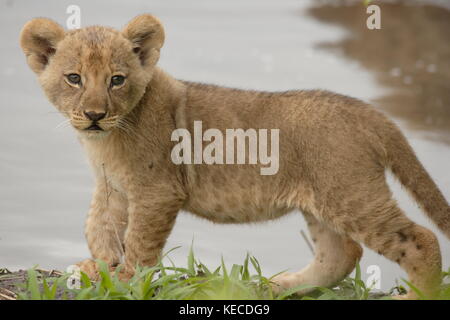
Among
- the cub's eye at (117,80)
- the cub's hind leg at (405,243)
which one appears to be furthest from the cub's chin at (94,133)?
the cub's hind leg at (405,243)

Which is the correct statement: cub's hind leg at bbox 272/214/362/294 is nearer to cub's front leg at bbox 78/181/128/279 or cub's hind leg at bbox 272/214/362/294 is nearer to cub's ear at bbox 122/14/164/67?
cub's front leg at bbox 78/181/128/279

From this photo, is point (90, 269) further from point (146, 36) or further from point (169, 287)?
point (146, 36)

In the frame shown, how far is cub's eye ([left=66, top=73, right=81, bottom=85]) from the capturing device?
5.63 metres

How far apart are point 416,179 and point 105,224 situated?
1.93 m

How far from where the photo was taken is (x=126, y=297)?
5.23 metres

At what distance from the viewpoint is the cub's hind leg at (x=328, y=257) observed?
6.20 m

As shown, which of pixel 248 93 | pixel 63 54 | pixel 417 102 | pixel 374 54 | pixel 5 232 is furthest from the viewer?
pixel 374 54

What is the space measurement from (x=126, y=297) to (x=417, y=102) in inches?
277

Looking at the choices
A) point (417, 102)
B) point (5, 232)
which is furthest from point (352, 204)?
Answer: point (417, 102)

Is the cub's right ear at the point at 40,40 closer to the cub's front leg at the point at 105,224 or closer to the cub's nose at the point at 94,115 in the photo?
the cub's nose at the point at 94,115

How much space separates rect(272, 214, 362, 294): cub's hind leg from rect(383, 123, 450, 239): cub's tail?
54 cm

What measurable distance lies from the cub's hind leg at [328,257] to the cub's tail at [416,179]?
21.3 inches

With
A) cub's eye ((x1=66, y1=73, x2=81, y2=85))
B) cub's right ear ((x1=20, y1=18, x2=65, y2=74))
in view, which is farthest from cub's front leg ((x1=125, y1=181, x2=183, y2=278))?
cub's right ear ((x1=20, y1=18, x2=65, y2=74))
